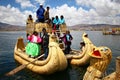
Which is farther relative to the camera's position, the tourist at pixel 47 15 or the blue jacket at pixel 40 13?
the tourist at pixel 47 15

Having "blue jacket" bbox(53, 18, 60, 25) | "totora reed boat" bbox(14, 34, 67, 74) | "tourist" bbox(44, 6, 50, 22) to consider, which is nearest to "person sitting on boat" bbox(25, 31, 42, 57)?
"totora reed boat" bbox(14, 34, 67, 74)

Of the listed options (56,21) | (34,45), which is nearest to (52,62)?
(34,45)

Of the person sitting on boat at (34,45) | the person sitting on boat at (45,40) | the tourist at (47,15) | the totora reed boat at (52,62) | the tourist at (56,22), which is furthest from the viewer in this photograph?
the tourist at (56,22)

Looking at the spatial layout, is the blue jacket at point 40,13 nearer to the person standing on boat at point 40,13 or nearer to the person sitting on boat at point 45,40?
the person standing on boat at point 40,13

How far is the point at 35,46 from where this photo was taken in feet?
45.8

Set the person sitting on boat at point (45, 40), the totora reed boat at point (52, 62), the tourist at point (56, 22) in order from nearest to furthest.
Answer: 1. the totora reed boat at point (52, 62)
2. the person sitting on boat at point (45, 40)
3. the tourist at point (56, 22)

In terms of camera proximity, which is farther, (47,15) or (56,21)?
(56,21)

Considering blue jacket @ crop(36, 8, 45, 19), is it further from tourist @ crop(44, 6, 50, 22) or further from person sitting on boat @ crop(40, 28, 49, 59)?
person sitting on boat @ crop(40, 28, 49, 59)

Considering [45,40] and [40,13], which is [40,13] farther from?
[45,40]

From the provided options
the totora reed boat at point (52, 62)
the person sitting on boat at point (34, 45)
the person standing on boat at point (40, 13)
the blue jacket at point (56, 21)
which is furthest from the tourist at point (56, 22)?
the totora reed boat at point (52, 62)

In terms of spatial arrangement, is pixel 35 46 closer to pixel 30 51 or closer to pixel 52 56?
pixel 30 51

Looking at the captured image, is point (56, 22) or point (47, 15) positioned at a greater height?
point (47, 15)

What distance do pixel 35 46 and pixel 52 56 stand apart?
2382mm

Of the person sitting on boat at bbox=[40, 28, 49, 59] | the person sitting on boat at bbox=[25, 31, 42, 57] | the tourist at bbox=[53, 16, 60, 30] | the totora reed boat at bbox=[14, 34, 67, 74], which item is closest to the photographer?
the totora reed boat at bbox=[14, 34, 67, 74]
